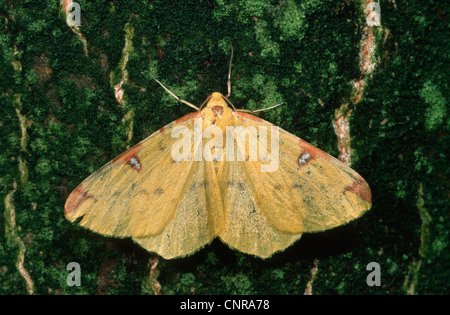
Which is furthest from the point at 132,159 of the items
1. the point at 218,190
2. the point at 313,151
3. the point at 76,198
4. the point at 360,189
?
the point at 360,189

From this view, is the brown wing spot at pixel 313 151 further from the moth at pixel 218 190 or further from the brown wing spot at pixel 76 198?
the brown wing spot at pixel 76 198

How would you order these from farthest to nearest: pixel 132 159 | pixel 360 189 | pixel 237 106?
pixel 237 106 < pixel 132 159 < pixel 360 189

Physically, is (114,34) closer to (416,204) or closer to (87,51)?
(87,51)

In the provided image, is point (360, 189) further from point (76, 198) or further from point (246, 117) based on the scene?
point (76, 198)

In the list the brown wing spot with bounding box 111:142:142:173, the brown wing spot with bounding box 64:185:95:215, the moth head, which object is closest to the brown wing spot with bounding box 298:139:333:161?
the moth head

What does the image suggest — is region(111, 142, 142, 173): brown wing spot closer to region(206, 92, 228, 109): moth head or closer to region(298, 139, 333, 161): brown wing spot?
region(206, 92, 228, 109): moth head

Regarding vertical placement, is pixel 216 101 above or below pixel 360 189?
above

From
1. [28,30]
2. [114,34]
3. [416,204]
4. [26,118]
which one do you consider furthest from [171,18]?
[416,204]
